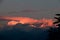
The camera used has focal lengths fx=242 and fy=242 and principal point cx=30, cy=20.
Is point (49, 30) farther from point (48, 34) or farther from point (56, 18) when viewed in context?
point (56, 18)

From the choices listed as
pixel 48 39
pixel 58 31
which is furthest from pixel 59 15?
pixel 48 39

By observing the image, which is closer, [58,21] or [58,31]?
[58,21]

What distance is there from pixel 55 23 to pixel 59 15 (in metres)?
1.19

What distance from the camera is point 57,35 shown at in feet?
116

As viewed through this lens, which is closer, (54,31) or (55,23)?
(55,23)

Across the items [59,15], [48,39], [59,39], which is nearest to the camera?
[59,15]

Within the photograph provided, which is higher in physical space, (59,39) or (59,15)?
(59,15)

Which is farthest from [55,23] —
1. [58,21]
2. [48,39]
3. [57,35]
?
[48,39]

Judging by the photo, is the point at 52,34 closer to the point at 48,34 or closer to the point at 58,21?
the point at 48,34

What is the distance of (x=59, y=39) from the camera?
116ft

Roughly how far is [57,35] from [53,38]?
1888 millimetres

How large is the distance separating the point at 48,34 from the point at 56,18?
6641 mm

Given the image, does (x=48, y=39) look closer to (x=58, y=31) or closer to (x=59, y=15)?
(x=58, y=31)

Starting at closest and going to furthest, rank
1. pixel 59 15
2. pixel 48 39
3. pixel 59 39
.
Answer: pixel 59 15, pixel 59 39, pixel 48 39
